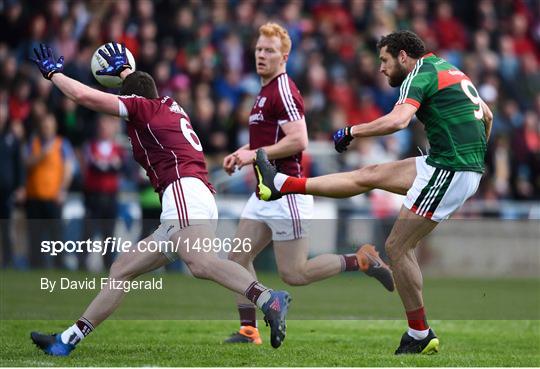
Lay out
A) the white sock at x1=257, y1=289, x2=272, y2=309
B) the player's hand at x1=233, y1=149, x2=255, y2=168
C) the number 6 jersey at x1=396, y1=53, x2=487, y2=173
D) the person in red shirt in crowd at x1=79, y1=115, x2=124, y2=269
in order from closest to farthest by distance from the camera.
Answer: the white sock at x1=257, y1=289, x2=272, y2=309 → the number 6 jersey at x1=396, y1=53, x2=487, y2=173 → the player's hand at x1=233, y1=149, x2=255, y2=168 → the person in red shirt in crowd at x1=79, y1=115, x2=124, y2=269

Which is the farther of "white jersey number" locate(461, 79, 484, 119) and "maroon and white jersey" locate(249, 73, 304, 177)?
"maroon and white jersey" locate(249, 73, 304, 177)

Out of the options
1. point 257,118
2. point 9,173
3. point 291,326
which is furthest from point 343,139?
point 9,173

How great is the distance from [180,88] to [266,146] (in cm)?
893

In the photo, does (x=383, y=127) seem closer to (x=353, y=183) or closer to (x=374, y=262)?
(x=353, y=183)

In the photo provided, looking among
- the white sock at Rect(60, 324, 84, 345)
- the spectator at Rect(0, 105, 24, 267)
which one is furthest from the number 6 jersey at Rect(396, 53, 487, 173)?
the spectator at Rect(0, 105, 24, 267)

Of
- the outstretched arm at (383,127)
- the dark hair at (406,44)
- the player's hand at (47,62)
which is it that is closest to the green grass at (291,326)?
the outstretched arm at (383,127)

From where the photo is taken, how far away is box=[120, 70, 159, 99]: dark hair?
909 centimetres

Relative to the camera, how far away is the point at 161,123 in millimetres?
8969

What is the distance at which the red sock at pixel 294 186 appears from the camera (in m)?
9.48

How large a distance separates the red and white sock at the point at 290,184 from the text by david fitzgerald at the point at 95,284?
1.37m

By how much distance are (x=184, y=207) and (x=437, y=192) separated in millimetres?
1915

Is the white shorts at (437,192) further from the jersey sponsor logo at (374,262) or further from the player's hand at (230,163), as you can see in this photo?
the player's hand at (230,163)

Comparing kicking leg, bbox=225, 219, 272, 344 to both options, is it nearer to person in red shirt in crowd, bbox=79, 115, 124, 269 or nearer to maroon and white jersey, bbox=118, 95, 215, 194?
maroon and white jersey, bbox=118, 95, 215, 194

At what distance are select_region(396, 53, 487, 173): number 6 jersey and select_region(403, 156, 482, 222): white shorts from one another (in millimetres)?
61
